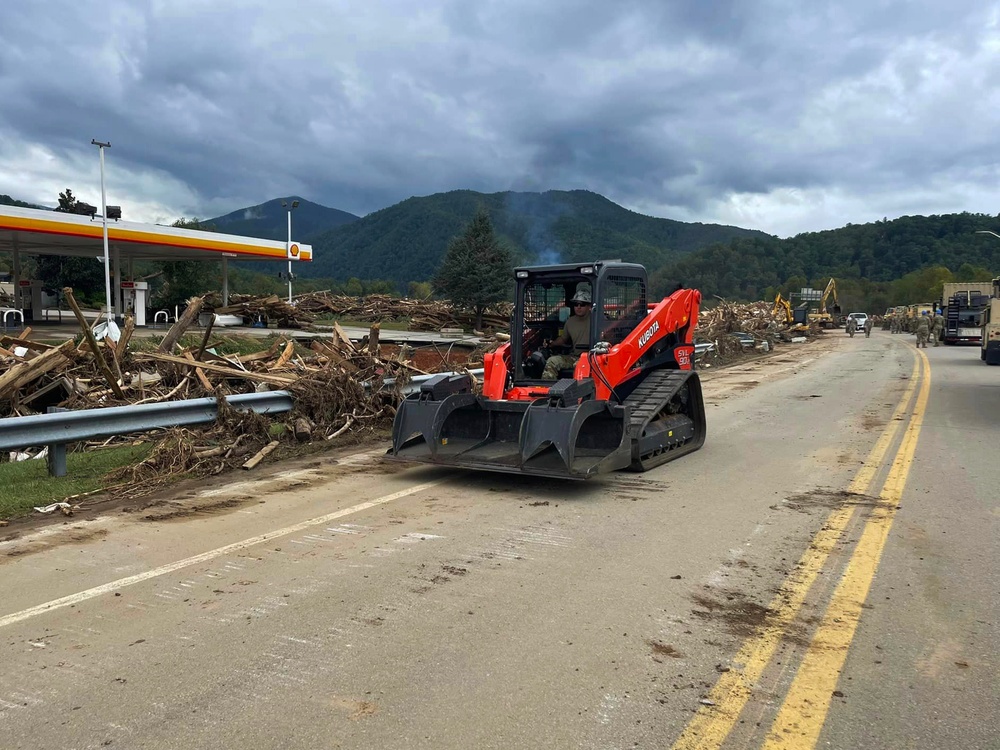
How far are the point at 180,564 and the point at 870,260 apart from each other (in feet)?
423

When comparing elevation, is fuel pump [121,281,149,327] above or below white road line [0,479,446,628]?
above

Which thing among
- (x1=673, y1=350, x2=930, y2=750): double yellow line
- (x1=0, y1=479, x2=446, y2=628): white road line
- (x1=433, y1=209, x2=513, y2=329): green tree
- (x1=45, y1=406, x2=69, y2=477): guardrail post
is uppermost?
(x1=433, y1=209, x2=513, y2=329): green tree

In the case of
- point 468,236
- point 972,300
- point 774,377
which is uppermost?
point 468,236

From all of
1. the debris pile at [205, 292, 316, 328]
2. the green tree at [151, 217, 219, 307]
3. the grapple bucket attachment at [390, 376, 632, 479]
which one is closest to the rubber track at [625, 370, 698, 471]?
the grapple bucket attachment at [390, 376, 632, 479]

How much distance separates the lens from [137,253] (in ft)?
134

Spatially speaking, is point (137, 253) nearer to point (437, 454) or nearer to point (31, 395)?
point (31, 395)

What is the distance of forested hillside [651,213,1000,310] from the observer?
94062mm

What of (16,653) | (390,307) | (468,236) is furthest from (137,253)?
(16,653)

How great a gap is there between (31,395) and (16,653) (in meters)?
7.66

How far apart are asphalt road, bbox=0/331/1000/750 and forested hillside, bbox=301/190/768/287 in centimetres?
843

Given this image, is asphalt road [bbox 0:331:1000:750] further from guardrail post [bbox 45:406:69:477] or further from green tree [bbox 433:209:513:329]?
green tree [bbox 433:209:513:329]

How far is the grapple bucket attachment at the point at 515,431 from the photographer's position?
7336mm

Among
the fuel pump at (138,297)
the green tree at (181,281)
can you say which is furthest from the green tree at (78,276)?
the fuel pump at (138,297)

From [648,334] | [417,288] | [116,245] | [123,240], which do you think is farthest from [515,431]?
[417,288]
